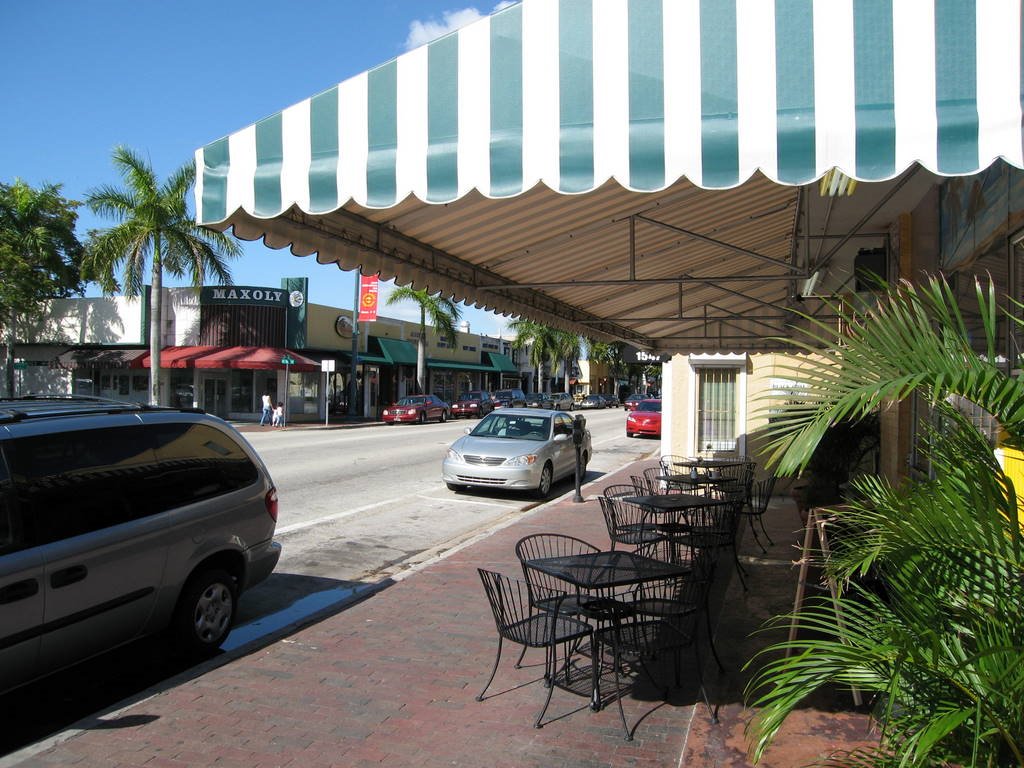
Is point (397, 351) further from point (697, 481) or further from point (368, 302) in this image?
point (697, 481)

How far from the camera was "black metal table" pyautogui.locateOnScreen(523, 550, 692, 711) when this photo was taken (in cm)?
448

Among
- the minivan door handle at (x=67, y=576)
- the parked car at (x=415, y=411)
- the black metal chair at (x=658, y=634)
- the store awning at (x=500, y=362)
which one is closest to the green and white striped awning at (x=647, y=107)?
the minivan door handle at (x=67, y=576)

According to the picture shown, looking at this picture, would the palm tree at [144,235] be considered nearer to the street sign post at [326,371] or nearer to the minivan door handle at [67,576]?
the street sign post at [326,371]

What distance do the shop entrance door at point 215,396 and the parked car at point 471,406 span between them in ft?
39.5

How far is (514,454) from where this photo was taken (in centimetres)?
1335

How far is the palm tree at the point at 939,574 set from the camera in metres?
2.26

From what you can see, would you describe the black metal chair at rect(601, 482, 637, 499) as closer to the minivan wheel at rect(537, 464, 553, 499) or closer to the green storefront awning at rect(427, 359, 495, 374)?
the minivan wheel at rect(537, 464, 553, 499)

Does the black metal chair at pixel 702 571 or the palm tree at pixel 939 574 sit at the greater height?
the palm tree at pixel 939 574

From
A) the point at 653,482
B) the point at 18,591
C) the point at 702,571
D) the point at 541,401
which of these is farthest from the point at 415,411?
the point at 18,591

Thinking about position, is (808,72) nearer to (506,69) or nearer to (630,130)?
(630,130)

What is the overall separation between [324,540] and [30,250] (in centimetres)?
3376

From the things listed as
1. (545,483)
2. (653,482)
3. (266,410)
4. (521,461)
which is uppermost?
(266,410)

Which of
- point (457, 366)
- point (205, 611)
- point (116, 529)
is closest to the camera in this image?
point (116, 529)

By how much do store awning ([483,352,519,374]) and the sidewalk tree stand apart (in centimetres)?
2670
